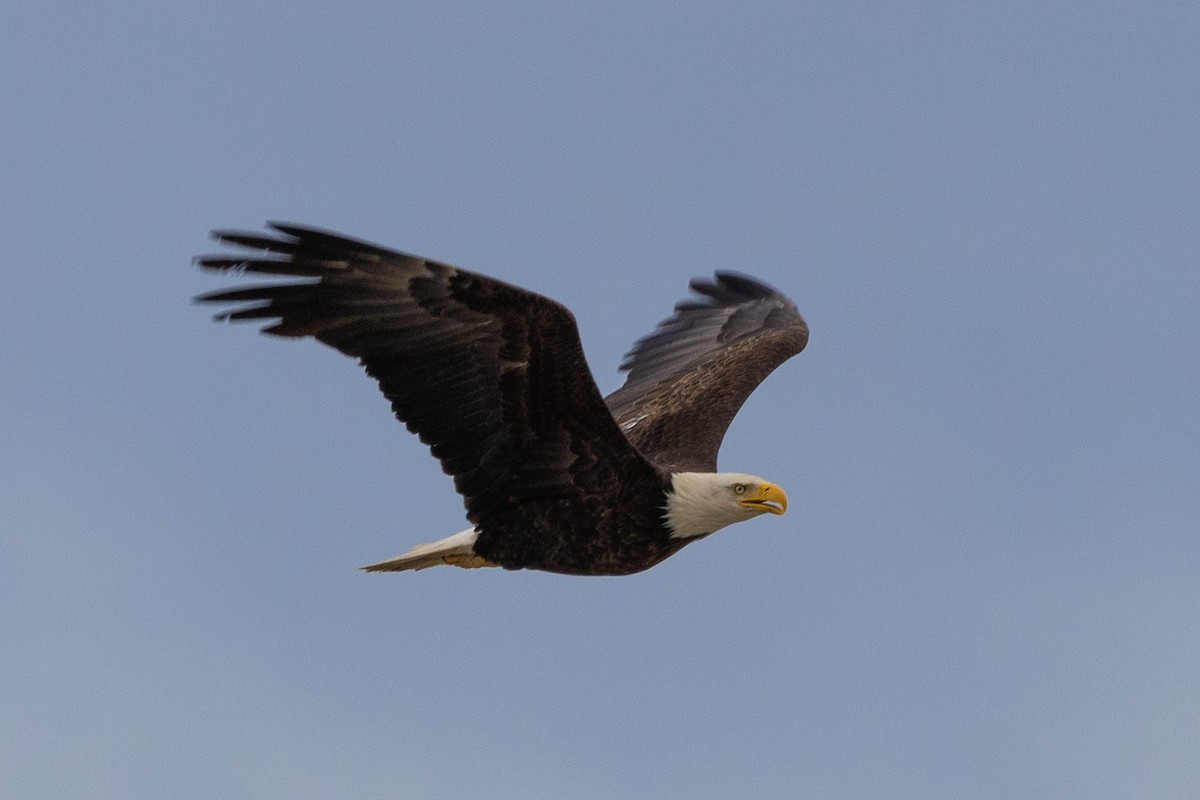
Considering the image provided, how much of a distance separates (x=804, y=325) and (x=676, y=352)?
104cm

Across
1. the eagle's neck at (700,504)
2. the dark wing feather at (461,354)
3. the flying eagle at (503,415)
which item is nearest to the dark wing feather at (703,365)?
the flying eagle at (503,415)

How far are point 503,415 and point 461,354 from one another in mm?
531

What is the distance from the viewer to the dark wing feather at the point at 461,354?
380 inches

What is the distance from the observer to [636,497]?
10.8 meters

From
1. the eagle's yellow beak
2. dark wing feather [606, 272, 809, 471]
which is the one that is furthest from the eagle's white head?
dark wing feather [606, 272, 809, 471]

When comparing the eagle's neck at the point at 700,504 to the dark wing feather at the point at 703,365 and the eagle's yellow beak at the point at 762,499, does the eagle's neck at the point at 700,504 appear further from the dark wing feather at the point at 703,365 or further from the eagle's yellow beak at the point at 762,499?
the dark wing feather at the point at 703,365

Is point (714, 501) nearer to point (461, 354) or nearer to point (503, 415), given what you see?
point (503, 415)

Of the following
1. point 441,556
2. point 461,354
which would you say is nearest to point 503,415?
point 461,354

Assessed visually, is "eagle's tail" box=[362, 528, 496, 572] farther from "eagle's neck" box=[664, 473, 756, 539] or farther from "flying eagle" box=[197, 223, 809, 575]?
"eagle's neck" box=[664, 473, 756, 539]

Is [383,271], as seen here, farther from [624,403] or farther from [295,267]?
[624,403]

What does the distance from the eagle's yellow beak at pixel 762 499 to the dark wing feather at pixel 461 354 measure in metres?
0.67

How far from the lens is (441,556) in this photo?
36.9 feet

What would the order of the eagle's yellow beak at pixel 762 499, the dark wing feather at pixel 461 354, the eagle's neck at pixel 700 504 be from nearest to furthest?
the dark wing feather at pixel 461 354, the eagle's neck at pixel 700 504, the eagle's yellow beak at pixel 762 499

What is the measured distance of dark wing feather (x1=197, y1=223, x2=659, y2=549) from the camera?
9.66 metres
